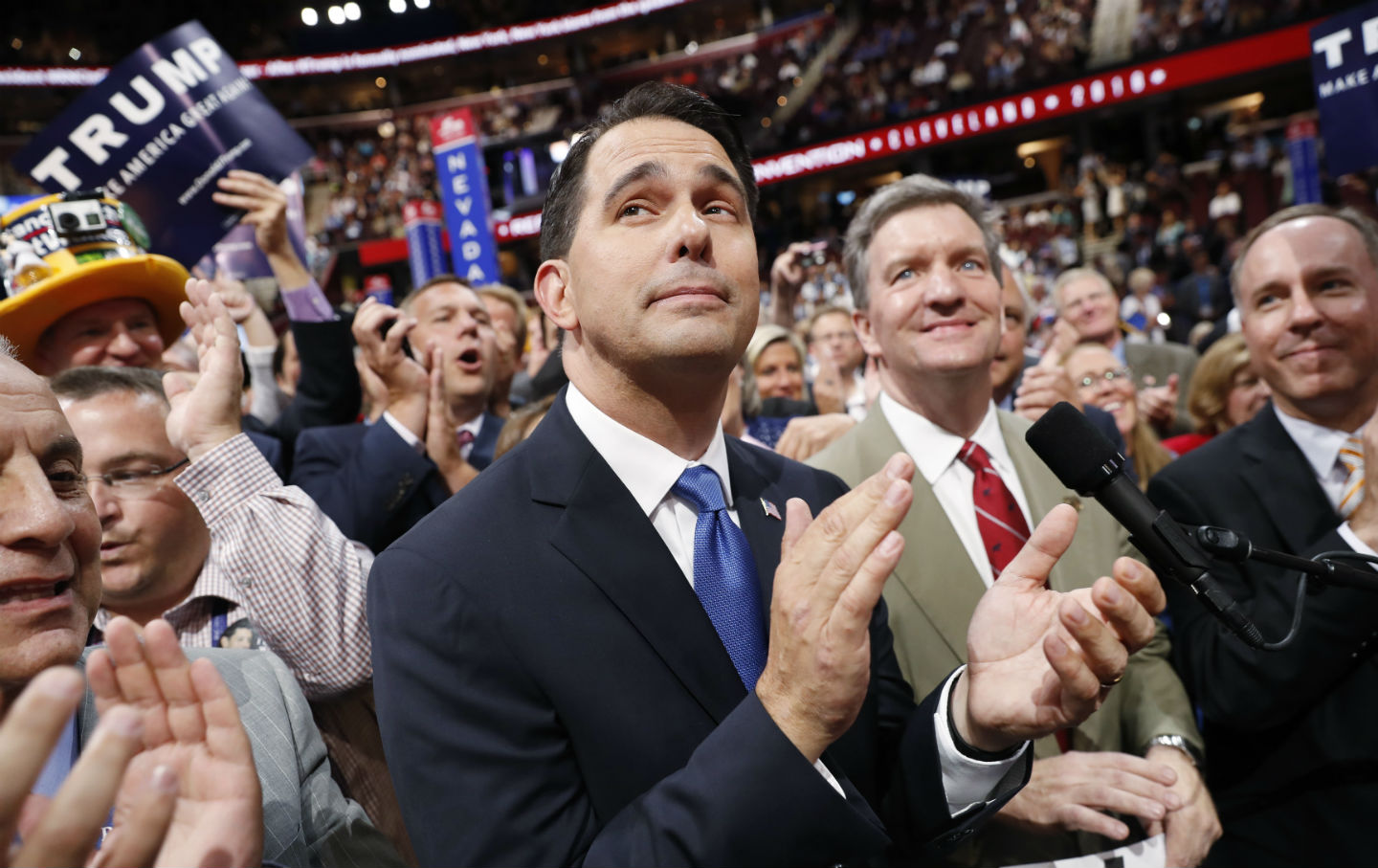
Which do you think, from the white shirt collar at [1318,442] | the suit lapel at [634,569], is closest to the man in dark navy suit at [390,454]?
the suit lapel at [634,569]

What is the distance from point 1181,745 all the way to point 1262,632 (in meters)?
0.31

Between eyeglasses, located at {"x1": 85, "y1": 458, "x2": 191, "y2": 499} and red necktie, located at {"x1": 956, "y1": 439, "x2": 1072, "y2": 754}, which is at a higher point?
eyeglasses, located at {"x1": 85, "y1": 458, "x2": 191, "y2": 499}

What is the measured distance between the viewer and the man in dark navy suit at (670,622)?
3.66 feet

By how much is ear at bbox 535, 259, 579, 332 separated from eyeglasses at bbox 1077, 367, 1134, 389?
252cm

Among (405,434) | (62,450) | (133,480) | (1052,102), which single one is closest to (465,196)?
(405,434)

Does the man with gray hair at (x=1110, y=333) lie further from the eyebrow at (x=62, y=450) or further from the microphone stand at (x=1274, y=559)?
the eyebrow at (x=62, y=450)

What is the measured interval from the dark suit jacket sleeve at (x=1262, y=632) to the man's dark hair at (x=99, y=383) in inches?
93.0

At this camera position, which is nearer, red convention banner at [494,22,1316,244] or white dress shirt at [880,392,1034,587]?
white dress shirt at [880,392,1034,587]

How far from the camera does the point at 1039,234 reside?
17.6 meters

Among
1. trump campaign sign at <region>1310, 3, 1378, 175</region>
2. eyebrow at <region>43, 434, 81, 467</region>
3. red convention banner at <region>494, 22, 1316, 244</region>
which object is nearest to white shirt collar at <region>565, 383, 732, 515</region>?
eyebrow at <region>43, 434, 81, 467</region>

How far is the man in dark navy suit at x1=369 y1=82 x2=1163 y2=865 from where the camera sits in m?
1.12

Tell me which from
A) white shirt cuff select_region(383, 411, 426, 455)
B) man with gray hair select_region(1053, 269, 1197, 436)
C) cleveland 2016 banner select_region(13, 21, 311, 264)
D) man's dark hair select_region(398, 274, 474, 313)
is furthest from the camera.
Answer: man with gray hair select_region(1053, 269, 1197, 436)

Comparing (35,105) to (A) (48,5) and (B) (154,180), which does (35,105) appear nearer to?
(A) (48,5)

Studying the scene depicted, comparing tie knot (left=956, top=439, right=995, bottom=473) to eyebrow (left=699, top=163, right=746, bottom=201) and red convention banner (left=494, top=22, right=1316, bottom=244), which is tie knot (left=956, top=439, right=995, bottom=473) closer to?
eyebrow (left=699, top=163, right=746, bottom=201)
